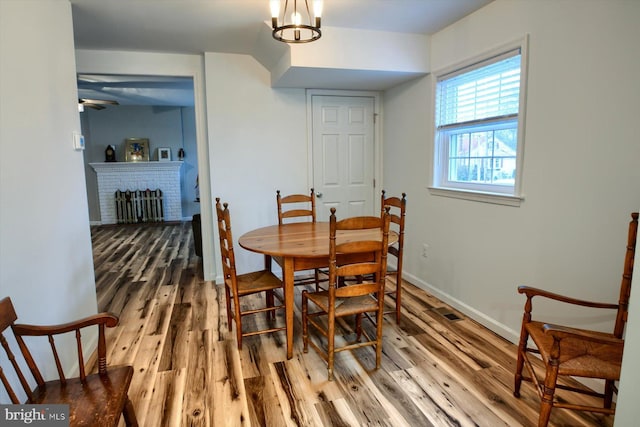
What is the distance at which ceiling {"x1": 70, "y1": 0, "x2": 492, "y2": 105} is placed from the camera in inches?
107

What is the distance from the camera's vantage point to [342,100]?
4328 mm

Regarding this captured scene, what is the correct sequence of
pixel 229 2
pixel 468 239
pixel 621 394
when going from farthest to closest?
pixel 468 239 < pixel 229 2 < pixel 621 394

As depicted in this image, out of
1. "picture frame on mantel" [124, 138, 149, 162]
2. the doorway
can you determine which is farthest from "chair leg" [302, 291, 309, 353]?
"picture frame on mantel" [124, 138, 149, 162]

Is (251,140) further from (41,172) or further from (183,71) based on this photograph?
(41,172)

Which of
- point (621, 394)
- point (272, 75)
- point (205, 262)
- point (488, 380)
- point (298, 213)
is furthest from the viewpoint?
point (205, 262)

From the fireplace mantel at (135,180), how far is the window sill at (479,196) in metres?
6.44

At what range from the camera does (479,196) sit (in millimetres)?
2969

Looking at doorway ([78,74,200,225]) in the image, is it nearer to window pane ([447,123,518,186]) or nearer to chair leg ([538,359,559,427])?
window pane ([447,123,518,186])

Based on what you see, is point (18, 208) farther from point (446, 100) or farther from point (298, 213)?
point (446, 100)

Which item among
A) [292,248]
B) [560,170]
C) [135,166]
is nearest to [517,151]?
[560,170]

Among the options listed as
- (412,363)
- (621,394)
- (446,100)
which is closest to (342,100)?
(446,100)

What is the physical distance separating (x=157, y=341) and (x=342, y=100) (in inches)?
121

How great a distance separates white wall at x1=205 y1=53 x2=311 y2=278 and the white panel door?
0.61 ft

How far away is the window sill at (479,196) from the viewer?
2.65 metres
